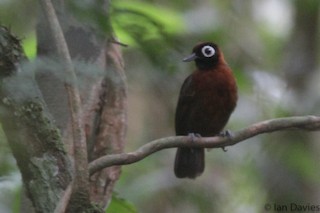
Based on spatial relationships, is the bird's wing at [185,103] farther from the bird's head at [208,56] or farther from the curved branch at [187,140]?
the curved branch at [187,140]

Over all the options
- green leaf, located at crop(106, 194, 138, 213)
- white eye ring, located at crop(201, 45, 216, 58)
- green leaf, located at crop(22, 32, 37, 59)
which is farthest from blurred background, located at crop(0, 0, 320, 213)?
green leaf, located at crop(106, 194, 138, 213)

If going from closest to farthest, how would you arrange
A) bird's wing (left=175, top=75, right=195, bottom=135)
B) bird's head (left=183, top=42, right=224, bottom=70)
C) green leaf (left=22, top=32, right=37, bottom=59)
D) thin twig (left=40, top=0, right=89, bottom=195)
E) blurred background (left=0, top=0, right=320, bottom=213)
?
blurred background (left=0, top=0, right=320, bottom=213) → thin twig (left=40, top=0, right=89, bottom=195) → green leaf (left=22, top=32, right=37, bottom=59) → bird's head (left=183, top=42, right=224, bottom=70) → bird's wing (left=175, top=75, right=195, bottom=135)

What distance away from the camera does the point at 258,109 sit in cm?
422

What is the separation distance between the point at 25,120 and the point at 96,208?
41cm

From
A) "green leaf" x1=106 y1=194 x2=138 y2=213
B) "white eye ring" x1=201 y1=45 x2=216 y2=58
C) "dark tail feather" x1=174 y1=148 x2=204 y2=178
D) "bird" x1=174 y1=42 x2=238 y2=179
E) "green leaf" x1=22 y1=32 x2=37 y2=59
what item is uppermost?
"white eye ring" x1=201 y1=45 x2=216 y2=58

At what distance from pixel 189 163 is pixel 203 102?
397 millimetres

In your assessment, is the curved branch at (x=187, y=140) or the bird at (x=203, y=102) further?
the bird at (x=203, y=102)

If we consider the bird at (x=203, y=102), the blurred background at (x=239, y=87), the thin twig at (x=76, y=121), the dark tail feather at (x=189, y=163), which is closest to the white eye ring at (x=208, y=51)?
the bird at (x=203, y=102)

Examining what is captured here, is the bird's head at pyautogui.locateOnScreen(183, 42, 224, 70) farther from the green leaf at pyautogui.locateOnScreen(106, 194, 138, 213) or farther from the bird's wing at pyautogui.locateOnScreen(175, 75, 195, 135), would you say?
the green leaf at pyautogui.locateOnScreen(106, 194, 138, 213)

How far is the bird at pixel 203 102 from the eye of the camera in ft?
15.2

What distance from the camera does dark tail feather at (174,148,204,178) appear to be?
4734 millimetres

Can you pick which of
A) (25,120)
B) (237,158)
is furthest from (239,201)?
(25,120)

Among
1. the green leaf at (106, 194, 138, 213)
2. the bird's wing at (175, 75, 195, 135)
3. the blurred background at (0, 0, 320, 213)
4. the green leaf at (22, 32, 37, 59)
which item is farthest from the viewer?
the bird's wing at (175, 75, 195, 135)

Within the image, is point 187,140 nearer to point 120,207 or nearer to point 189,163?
point 120,207
